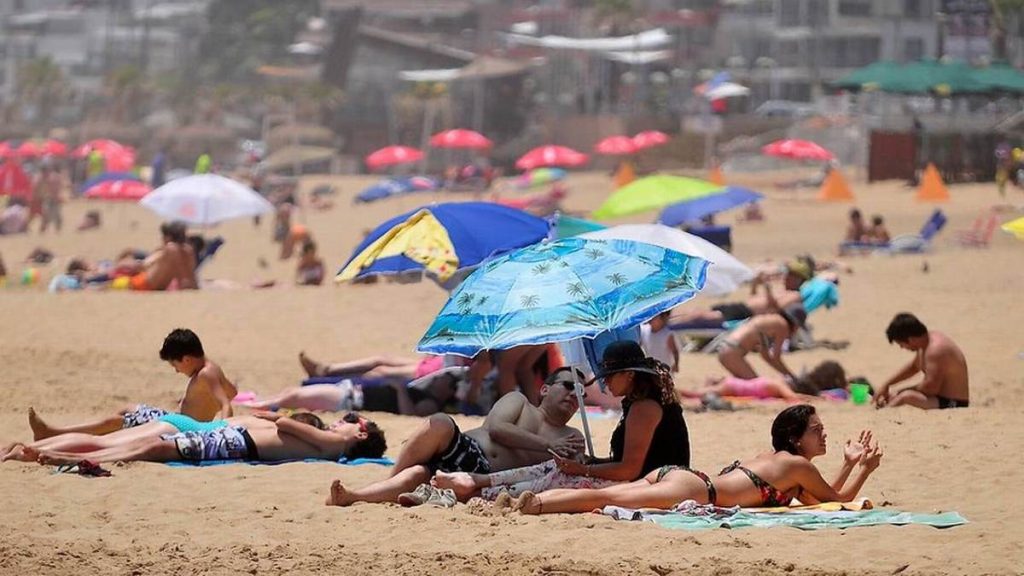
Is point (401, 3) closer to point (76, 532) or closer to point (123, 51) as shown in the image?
point (123, 51)

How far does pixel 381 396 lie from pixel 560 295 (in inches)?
141

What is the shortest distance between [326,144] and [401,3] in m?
14.6

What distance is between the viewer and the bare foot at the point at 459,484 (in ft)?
23.4

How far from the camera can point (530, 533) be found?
6.50m

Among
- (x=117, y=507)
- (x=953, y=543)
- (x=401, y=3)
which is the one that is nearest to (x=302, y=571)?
(x=117, y=507)

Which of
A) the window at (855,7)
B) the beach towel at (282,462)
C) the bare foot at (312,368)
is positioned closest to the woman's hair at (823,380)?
the bare foot at (312,368)

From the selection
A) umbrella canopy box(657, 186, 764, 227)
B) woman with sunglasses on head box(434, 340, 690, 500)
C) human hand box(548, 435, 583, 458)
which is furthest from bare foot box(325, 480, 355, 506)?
umbrella canopy box(657, 186, 764, 227)

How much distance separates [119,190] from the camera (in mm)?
25281

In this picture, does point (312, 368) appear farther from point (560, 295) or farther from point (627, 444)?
point (627, 444)

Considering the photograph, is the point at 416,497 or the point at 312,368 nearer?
the point at 416,497

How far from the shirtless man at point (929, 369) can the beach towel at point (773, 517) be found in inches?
123

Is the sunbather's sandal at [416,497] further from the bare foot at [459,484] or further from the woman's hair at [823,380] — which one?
the woman's hair at [823,380]

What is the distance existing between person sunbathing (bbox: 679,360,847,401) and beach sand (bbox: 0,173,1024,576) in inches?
25.1

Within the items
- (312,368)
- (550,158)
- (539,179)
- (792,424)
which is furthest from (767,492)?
(539,179)
